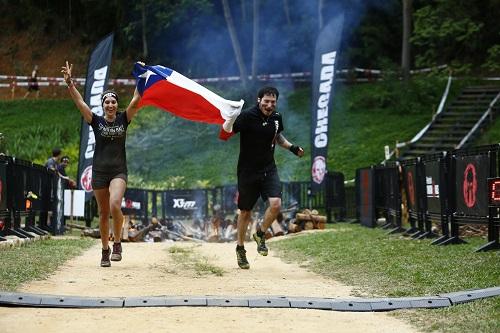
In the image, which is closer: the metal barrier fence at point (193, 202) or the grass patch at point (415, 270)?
the grass patch at point (415, 270)

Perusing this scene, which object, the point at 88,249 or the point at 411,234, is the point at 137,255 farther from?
the point at 411,234

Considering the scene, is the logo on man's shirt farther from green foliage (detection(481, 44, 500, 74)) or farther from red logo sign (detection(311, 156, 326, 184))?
green foliage (detection(481, 44, 500, 74))

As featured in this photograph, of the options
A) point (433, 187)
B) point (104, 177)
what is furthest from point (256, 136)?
point (433, 187)

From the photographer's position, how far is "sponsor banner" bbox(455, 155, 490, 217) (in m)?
12.2

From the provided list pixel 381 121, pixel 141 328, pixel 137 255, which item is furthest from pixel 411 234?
pixel 381 121

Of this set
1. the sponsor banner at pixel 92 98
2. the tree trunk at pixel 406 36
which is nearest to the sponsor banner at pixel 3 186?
the sponsor banner at pixel 92 98

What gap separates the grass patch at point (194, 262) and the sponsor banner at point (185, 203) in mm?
10118

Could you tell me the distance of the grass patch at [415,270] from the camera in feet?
22.6

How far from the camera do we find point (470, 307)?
721 centimetres

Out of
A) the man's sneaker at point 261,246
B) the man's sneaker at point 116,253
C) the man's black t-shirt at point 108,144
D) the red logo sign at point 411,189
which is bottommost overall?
the man's sneaker at point 116,253

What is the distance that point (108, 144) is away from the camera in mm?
10984

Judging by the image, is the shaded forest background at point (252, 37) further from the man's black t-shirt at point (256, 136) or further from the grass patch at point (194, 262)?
the man's black t-shirt at point (256, 136)

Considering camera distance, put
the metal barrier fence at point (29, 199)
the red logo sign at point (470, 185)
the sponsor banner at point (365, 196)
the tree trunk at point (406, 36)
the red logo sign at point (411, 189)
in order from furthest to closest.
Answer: the tree trunk at point (406, 36), the sponsor banner at point (365, 196), the red logo sign at point (411, 189), the metal barrier fence at point (29, 199), the red logo sign at point (470, 185)

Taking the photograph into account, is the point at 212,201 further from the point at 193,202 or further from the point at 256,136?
the point at 256,136
